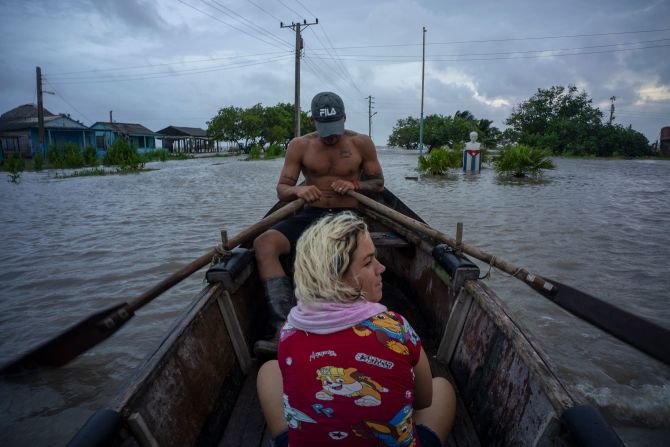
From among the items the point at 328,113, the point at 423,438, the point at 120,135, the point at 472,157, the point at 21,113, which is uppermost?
the point at 21,113

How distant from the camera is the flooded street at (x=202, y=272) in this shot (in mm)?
2725

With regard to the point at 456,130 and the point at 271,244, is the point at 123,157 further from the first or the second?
the point at 456,130

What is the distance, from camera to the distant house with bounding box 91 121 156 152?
Result: 114 ft

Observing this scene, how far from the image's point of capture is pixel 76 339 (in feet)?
6.82

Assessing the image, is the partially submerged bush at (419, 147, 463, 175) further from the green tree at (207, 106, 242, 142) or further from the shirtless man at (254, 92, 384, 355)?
the green tree at (207, 106, 242, 142)

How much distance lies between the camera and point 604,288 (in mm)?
4398

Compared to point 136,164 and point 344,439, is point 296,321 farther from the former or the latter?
point 136,164

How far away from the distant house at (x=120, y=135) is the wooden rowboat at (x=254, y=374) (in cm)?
2940

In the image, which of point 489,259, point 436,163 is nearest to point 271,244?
point 489,259

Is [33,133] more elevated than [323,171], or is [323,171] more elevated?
[33,133]

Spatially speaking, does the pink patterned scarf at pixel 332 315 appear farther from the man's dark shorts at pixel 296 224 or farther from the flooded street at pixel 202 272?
the man's dark shorts at pixel 296 224

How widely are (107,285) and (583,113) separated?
43.9 meters

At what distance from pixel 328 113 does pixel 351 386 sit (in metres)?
2.70

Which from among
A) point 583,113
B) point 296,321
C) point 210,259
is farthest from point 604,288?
point 583,113
